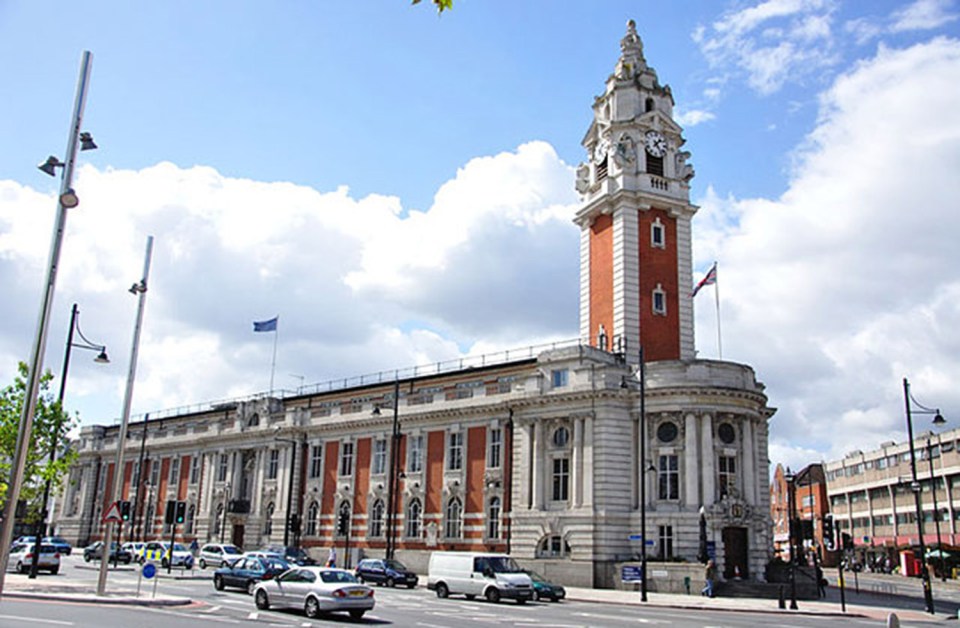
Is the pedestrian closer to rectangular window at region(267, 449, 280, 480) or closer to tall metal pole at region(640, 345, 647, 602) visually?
tall metal pole at region(640, 345, 647, 602)

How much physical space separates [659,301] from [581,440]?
11.1 meters

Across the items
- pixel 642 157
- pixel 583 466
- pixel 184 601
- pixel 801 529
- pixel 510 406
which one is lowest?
pixel 184 601

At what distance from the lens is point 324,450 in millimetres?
66312

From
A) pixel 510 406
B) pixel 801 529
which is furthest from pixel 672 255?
pixel 801 529

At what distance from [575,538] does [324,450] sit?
24.6 meters

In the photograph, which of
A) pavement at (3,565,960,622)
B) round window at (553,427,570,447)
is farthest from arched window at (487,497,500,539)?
pavement at (3,565,960,622)

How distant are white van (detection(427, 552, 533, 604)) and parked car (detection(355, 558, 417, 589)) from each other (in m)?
6.08

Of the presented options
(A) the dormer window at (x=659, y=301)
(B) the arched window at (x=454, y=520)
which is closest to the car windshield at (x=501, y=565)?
(B) the arched window at (x=454, y=520)

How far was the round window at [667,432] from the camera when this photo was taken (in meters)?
48.8

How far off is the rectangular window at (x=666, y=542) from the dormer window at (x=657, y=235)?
1853cm

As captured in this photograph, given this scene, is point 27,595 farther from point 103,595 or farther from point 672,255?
point 672,255

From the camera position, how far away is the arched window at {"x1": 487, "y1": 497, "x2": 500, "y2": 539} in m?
54.0

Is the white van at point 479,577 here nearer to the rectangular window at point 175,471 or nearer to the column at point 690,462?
the column at point 690,462

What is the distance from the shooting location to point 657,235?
57.0m
